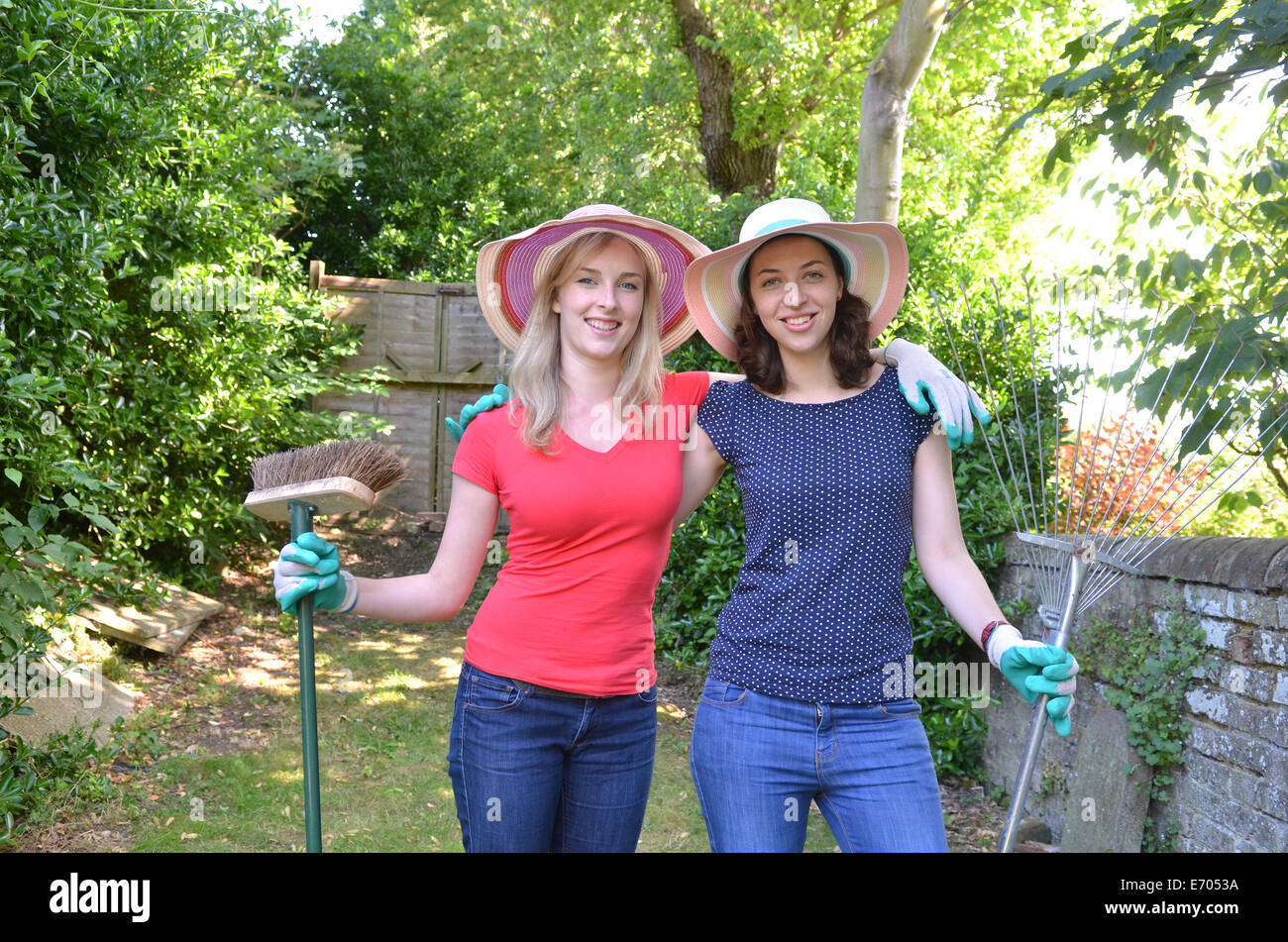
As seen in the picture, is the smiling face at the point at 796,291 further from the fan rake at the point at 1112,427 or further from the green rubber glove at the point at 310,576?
the green rubber glove at the point at 310,576

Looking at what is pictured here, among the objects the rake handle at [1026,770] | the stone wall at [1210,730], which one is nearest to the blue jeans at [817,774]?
the rake handle at [1026,770]

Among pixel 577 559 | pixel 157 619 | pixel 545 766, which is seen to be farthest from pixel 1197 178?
pixel 157 619

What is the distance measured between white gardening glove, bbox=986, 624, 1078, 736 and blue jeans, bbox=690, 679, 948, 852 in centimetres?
22

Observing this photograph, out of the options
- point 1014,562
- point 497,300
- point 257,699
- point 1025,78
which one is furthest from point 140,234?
point 1025,78

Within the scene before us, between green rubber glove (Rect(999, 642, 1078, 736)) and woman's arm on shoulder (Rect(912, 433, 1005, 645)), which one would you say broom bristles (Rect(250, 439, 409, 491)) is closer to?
woman's arm on shoulder (Rect(912, 433, 1005, 645))

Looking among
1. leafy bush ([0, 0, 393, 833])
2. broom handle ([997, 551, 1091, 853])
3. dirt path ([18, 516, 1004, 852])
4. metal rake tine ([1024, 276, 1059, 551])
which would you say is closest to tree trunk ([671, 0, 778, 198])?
leafy bush ([0, 0, 393, 833])

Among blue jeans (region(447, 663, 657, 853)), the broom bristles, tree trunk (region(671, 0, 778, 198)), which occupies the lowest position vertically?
blue jeans (region(447, 663, 657, 853))

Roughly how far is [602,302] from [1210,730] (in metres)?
2.76

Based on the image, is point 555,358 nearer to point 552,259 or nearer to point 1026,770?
point 552,259

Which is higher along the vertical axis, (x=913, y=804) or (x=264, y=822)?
(x=913, y=804)

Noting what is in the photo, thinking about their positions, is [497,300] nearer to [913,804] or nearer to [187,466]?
[913,804]

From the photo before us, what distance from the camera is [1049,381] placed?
529 cm

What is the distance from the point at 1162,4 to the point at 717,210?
3.59 metres

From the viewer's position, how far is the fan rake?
7.74 feet
